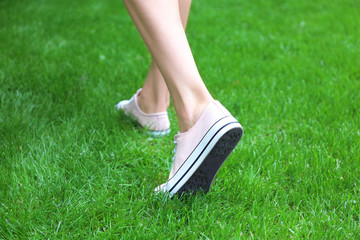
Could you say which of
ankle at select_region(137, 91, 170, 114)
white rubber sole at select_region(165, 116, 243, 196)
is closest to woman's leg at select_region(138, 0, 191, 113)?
ankle at select_region(137, 91, 170, 114)

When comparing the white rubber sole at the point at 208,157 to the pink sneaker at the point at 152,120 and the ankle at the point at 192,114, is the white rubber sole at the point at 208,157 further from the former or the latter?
the pink sneaker at the point at 152,120

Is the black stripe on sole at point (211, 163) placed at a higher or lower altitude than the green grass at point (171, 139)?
higher

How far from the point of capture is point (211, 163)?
4.20ft

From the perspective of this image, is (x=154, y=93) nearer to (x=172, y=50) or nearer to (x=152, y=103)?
(x=152, y=103)

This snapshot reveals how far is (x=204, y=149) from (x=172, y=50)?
0.34 metres

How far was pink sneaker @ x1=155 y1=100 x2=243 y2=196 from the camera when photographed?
1230 mm

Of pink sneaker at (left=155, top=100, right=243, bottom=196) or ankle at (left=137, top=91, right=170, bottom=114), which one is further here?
ankle at (left=137, top=91, right=170, bottom=114)

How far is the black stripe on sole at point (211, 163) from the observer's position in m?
1.23

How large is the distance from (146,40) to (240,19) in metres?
2.91

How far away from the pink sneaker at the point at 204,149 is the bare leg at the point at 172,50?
0.06m

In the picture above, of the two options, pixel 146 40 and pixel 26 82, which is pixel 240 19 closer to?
pixel 26 82

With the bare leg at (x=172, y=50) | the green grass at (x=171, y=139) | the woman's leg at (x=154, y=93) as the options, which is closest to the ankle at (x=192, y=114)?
the bare leg at (x=172, y=50)

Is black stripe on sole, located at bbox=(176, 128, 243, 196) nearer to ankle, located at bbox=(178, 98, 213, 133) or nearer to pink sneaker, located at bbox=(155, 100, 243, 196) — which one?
pink sneaker, located at bbox=(155, 100, 243, 196)

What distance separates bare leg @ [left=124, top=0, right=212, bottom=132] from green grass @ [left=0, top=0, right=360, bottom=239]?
1.17 ft
